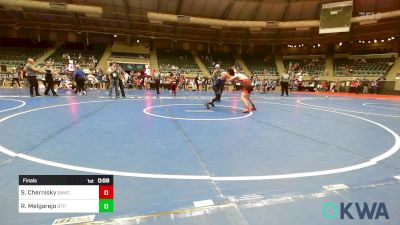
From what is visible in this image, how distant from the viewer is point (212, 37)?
40.8 meters

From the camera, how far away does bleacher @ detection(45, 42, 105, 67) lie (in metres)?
32.2

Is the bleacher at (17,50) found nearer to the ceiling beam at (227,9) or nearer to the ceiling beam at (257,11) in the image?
the ceiling beam at (227,9)

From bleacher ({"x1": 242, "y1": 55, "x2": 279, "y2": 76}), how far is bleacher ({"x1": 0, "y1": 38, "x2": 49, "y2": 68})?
2894 centimetres

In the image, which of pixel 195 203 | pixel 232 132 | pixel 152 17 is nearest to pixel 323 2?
pixel 152 17

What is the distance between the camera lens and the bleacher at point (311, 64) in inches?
1504

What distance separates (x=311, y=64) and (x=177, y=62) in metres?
20.2

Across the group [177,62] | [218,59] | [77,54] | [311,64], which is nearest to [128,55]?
[77,54]

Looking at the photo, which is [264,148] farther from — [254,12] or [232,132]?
[254,12]

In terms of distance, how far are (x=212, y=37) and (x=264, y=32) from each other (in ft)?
25.4

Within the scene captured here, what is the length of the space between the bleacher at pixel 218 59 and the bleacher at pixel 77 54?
15.0m
